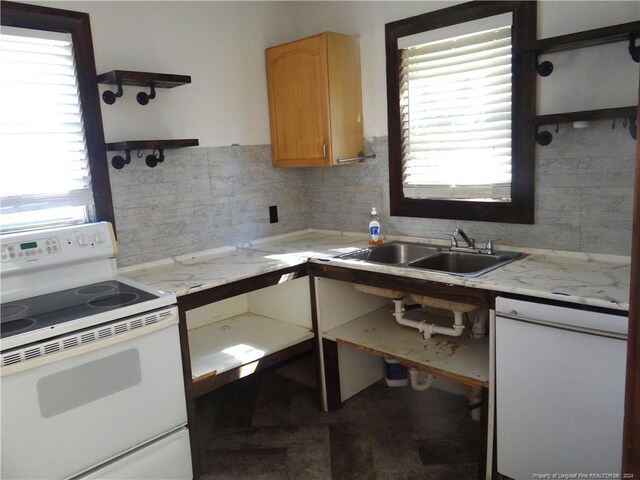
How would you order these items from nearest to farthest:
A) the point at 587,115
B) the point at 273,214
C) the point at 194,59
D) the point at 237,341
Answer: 1. the point at 587,115
2. the point at 237,341
3. the point at 194,59
4. the point at 273,214

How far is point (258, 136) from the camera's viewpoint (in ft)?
10.3

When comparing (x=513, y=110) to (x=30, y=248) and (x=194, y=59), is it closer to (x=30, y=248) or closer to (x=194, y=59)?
(x=194, y=59)

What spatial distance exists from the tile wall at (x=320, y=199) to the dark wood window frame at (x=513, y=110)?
2.0 inches

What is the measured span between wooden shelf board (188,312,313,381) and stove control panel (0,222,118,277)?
2.16 feet

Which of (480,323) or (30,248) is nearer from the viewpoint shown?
(30,248)

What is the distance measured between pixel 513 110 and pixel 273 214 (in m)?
1.56

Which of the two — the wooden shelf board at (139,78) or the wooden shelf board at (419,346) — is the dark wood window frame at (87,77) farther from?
the wooden shelf board at (419,346)

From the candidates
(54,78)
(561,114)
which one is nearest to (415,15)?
(561,114)

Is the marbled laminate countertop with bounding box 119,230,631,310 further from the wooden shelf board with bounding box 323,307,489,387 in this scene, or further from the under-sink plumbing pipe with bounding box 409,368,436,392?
the under-sink plumbing pipe with bounding box 409,368,436,392

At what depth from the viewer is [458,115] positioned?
2596 mm

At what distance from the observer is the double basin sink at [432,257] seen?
243 centimetres

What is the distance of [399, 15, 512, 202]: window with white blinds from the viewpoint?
2.44 metres

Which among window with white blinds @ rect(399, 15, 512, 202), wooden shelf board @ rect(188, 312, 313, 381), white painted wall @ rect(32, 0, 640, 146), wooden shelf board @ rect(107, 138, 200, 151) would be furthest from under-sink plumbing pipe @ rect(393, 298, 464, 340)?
wooden shelf board @ rect(107, 138, 200, 151)

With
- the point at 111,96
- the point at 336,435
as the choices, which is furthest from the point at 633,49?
the point at 111,96
